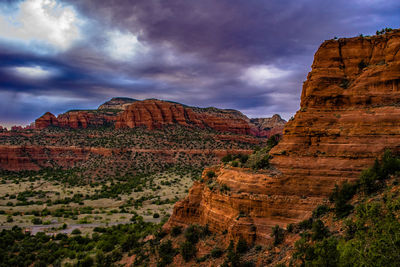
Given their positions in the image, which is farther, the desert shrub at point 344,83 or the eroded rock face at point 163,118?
the eroded rock face at point 163,118

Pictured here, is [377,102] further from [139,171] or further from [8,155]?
[8,155]

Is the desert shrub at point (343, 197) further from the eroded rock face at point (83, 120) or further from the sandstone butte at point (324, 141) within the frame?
the eroded rock face at point (83, 120)

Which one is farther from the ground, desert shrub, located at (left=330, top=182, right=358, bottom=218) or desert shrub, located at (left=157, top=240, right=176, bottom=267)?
desert shrub, located at (left=330, top=182, right=358, bottom=218)

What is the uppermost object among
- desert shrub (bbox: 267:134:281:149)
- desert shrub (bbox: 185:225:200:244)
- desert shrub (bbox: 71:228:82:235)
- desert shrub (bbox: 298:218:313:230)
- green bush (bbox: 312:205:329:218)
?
desert shrub (bbox: 267:134:281:149)

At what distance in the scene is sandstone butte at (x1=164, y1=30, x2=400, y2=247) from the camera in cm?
1709

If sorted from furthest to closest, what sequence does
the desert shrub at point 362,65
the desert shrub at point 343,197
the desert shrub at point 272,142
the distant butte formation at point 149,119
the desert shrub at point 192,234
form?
the distant butte formation at point 149,119
the desert shrub at point 272,142
the desert shrub at point 192,234
the desert shrub at point 362,65
the desert shrub at point 343,197

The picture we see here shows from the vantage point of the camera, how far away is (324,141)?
61.3 ft

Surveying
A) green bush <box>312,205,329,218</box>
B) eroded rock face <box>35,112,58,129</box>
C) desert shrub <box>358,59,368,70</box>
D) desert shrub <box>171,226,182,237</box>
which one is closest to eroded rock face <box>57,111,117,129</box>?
eroded rock face <box>35,112,58,129</box>

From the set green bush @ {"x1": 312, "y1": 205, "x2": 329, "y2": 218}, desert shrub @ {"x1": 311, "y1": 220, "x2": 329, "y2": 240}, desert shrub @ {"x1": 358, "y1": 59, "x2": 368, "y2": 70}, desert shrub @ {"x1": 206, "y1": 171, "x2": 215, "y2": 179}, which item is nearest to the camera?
desert shrub @ {"x1": 311, "y1": 220, "x2": 329, "y2": 240}

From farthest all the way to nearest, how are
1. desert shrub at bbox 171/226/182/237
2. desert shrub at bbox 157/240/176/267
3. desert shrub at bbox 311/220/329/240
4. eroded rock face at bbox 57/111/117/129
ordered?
Result: eroded rock face at bbox 57/111/117/129 < desert shrub at bbox 171/226/182/237 < desert shrub at bbox 157/240/176/267 < desert shrub at bbox 311/220/329/240

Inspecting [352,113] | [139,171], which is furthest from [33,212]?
[352,113]

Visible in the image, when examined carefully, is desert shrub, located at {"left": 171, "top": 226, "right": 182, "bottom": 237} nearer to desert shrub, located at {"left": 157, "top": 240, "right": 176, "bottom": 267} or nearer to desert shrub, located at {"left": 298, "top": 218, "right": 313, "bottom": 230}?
desert shrub, located at {"left": 157, "top": 240, "right": 176, "bottom": 267}

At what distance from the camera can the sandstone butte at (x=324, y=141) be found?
17.1 m

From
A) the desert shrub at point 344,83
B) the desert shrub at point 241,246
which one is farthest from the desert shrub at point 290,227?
the desert shrub at point 344,83
